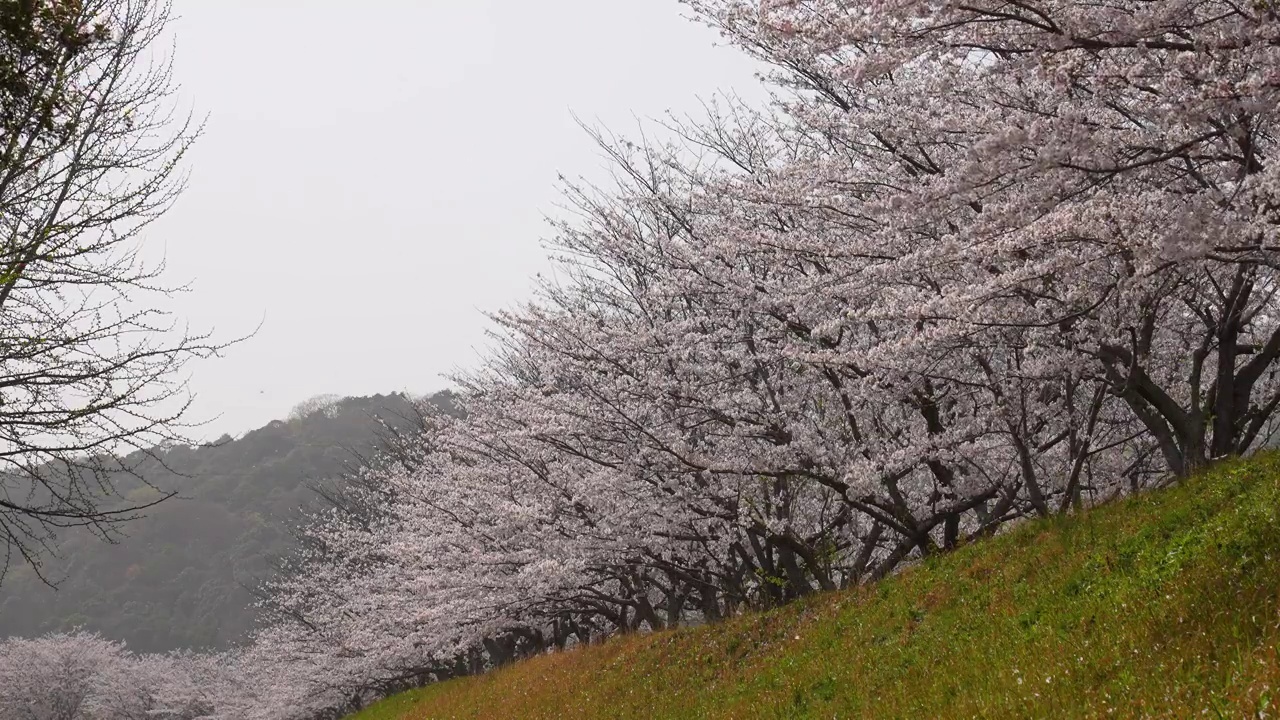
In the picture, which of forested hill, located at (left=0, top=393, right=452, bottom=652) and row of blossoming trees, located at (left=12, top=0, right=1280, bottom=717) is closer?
row of blossoming trees, located at (left=12, top=0, right=1280, bottom=717)

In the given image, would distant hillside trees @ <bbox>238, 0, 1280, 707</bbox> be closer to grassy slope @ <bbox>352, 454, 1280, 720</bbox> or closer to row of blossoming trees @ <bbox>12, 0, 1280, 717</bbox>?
row of blossoming trees @ <bbox>12, 0, 1280, 717</bbox>

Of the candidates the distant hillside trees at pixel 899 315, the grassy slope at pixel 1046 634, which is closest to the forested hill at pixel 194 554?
the distant hillside trees at pixel 899 315

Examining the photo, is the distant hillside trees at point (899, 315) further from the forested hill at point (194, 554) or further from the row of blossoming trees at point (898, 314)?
the forested hill at point (194, 554)

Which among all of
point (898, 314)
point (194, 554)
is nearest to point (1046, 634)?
point (898, 314)

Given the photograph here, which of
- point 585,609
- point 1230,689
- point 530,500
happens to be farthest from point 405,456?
point 1230,689

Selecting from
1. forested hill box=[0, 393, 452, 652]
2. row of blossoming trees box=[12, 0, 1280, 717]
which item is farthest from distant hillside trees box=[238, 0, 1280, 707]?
forested hill box=[0, 393, 452, 652]

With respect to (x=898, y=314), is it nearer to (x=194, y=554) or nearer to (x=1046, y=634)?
(x=1046, y=634)

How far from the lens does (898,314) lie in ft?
26.1

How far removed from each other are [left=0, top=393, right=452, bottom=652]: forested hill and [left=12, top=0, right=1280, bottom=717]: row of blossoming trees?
6380 cm

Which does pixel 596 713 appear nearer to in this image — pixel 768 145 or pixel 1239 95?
pixel 768 145

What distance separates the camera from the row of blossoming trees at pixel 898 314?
532cm

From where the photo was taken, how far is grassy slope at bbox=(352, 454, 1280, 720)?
482cm

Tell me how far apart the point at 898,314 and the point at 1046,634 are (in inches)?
116

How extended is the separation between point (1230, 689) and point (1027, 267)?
3048 mm
